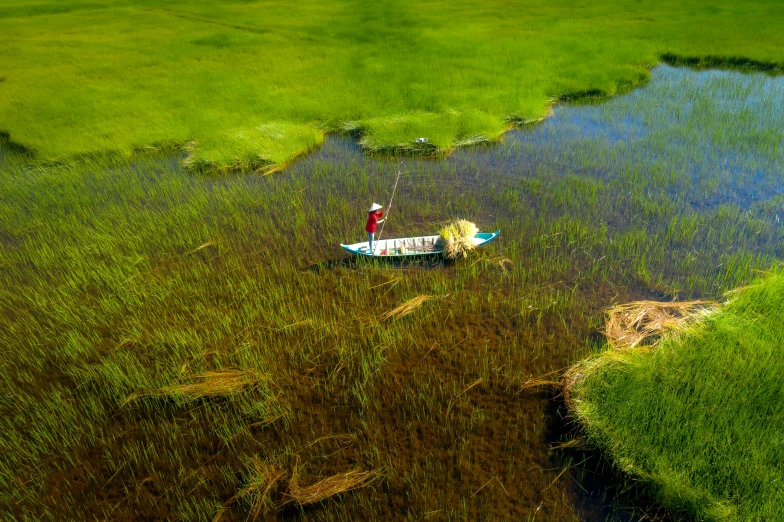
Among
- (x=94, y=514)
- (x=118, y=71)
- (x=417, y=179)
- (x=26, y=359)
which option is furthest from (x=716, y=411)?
(x=118, y=71)

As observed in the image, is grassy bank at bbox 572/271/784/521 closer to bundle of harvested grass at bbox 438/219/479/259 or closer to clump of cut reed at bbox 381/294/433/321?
clump of cut reed at bbox 381/294/433/321

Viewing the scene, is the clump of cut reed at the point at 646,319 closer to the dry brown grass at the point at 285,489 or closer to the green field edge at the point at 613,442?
the green field edge at the point at 613,442

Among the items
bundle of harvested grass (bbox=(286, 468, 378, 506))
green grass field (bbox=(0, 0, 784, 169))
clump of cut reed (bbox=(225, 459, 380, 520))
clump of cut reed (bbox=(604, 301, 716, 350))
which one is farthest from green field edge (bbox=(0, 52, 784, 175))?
bundle of harvested grass (bbox=(286, 468, 378, 506))

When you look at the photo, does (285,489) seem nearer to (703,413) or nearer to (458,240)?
(703,413)

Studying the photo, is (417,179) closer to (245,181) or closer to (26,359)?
(245,181)

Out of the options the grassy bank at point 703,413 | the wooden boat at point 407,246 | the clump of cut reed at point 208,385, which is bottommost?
the clump of cut reed at point 208,385

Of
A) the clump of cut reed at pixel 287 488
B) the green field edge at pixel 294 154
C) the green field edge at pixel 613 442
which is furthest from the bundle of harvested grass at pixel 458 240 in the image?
the green field edge at pixel 294 154

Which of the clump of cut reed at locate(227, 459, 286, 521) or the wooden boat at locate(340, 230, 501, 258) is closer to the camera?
the clump of cut reed at locate(227, 459, 286, 521)
